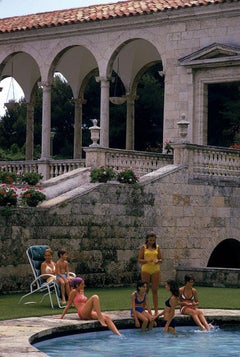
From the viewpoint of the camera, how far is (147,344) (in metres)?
13.2

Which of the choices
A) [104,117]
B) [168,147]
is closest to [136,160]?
[168,147]

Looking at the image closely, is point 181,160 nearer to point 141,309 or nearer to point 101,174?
point 101,174

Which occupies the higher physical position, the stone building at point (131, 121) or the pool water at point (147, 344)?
the stone building at point (131, 121)

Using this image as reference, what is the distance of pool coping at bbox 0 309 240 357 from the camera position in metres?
11.2

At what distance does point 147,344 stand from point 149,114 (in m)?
31.1

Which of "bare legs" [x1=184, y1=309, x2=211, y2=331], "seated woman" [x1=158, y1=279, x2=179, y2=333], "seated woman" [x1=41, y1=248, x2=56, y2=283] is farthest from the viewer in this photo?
"seated woman" [x1=41, y1=248, x2=56, y2=283]

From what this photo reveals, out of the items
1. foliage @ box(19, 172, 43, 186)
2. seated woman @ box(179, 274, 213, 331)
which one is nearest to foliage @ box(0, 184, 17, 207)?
foliage @ box(19, 172, 43, 186)

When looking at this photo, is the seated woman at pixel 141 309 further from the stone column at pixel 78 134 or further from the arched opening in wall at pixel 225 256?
the stone column at pixel 78 134

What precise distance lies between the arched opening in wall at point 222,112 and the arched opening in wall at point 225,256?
1525 centimetres

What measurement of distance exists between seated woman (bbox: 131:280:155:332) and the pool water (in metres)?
0.14

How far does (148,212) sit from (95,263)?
2129 mm

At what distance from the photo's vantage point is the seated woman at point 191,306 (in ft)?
47.8

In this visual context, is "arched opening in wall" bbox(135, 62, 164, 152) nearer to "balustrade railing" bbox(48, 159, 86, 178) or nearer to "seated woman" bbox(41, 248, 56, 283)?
"balustrade railing" bbox(48, 159, 86, 178)

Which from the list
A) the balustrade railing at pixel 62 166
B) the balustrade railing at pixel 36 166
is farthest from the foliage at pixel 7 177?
the balustrade railing at pixel 36 166
